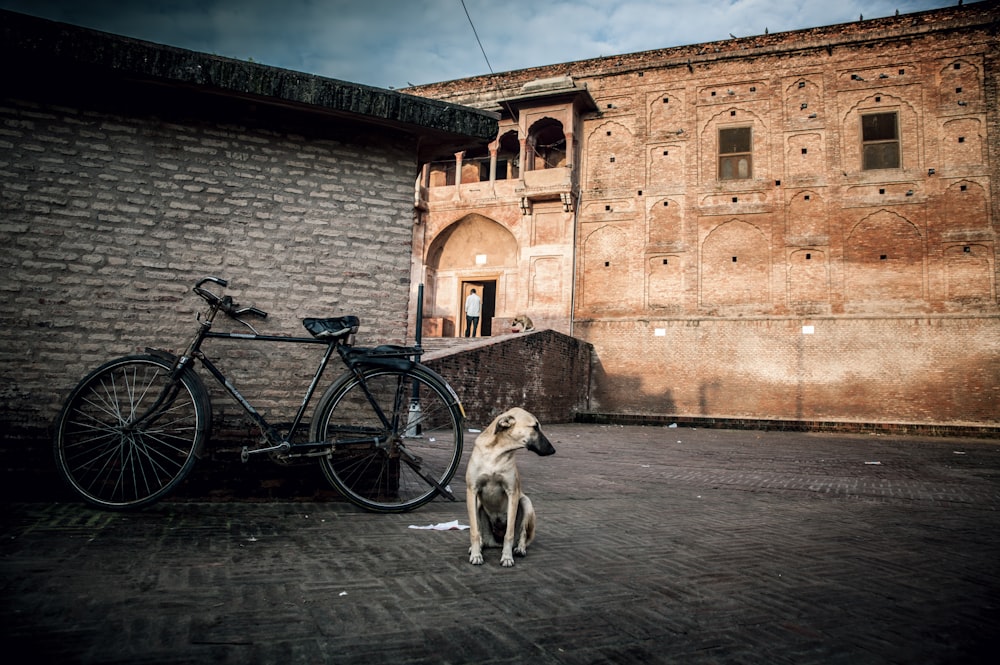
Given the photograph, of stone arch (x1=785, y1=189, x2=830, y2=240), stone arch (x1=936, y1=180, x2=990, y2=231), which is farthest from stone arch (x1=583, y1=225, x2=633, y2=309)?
stone arch (x1=936, y1=180, x2=990, y2=231)

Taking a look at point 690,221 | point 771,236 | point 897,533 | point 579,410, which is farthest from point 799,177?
point 897,533

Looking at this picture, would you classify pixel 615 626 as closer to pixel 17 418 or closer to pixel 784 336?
pixel 17 418

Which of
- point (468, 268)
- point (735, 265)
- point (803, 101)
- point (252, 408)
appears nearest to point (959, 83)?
point (803, 101)

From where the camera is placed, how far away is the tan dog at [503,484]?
3.44 meters

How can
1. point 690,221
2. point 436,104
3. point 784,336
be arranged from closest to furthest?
point 436,104
point 784,336
point 690,221

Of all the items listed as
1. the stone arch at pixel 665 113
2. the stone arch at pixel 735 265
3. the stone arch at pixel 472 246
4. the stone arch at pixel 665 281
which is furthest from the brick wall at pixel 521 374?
the stone arch at pixel 665 113

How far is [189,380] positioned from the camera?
4309mm

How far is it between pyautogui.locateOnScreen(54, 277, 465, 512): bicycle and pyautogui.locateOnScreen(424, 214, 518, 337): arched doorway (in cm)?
1909

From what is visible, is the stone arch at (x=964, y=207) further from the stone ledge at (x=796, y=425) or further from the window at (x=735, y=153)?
the stone ledge at (x=796, y=425)

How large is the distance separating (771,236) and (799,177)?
2314mm

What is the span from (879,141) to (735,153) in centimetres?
464

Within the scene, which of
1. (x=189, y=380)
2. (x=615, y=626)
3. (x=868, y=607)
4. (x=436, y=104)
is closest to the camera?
(x=615, y=626)

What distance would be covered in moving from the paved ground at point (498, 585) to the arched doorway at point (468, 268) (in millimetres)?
19387

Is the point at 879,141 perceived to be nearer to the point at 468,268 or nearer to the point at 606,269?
the point at 606,269
